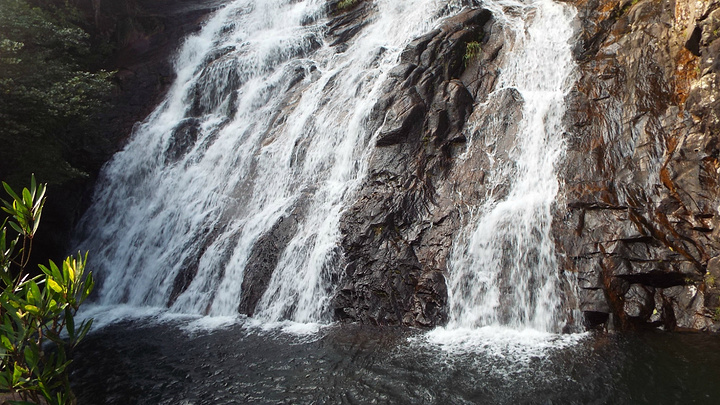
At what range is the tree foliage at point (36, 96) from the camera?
41.7 feet

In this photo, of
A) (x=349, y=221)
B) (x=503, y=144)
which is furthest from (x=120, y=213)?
(x=503, y=144)

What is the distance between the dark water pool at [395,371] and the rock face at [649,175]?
82 cm

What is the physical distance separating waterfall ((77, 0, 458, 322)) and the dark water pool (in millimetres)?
1949

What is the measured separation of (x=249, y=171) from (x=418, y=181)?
19.2 ft

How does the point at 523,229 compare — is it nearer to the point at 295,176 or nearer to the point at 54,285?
the point at 295,176

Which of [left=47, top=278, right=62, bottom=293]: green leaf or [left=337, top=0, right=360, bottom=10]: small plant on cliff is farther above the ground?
[left=337, top=0, right=360, bottom=10]: small plant on cliff

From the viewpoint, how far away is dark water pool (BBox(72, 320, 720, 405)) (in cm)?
667

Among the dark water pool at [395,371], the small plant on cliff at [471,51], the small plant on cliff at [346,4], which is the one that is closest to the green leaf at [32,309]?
the dark water pool at [395,371]

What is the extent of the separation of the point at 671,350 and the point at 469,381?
355 centimetres

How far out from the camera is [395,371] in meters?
7.57

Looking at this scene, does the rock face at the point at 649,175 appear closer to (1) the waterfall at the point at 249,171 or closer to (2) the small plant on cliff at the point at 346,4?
(1) the waterfall at the point at 249,171

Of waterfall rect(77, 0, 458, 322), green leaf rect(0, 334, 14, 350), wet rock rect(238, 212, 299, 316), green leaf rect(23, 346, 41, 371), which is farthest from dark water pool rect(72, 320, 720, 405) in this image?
green leaf rect(0, 334, 14, 350)

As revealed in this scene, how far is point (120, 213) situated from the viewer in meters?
15.3

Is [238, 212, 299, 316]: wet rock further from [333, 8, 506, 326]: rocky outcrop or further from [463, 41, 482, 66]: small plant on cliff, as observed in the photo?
[463, 41, 482, 66]: small plant on cliff
